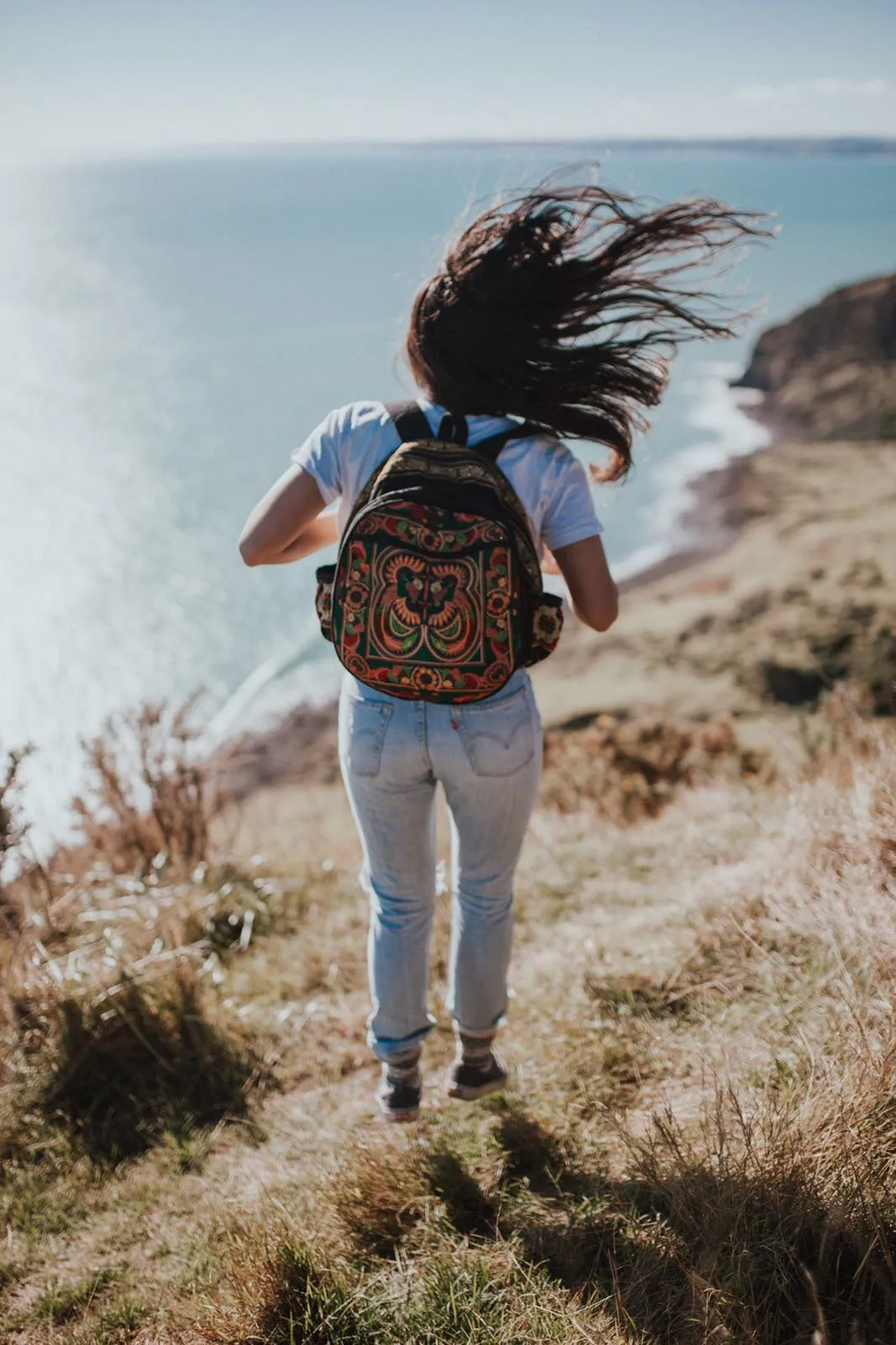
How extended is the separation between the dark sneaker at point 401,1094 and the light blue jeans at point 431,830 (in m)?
0.05

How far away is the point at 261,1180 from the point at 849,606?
43.1ft

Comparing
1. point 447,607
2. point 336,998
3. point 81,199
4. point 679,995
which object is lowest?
point 336,998

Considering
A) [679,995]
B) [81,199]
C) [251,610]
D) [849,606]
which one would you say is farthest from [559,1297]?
[81,199]

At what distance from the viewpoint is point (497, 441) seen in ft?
5.98

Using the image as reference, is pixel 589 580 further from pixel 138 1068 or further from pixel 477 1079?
pixel 138 1068

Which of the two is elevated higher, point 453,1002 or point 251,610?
point 453,1002

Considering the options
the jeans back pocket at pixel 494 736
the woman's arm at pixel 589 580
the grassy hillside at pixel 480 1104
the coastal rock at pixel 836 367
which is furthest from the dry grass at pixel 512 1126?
the coastal rock at pixel 836 367

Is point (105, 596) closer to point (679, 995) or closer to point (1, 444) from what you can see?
point (1, 444)

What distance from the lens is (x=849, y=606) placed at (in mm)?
13539

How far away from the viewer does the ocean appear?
15.6 m

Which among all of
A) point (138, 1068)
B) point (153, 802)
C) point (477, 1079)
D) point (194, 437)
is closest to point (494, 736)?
point (477, 1079)

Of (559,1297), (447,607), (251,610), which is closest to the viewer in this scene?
(559,1297)

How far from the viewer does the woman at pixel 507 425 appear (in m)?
1.86

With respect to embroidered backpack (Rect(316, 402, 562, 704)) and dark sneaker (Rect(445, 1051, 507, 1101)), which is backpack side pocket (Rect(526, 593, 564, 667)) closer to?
embroidered backpack (Rect(316, 402, 562, 704))
